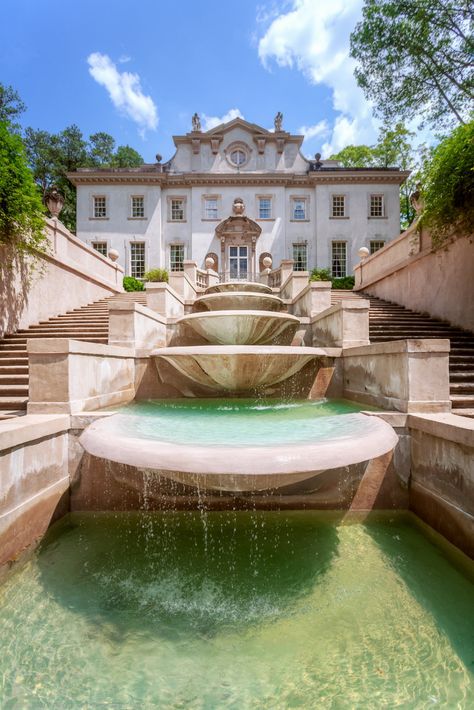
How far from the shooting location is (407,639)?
220 cm

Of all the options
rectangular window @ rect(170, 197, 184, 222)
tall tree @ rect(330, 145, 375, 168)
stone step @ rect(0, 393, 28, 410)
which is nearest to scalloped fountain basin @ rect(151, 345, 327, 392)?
stone step @ rect(0, 393, 28, 410)

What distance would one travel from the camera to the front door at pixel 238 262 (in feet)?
76.5

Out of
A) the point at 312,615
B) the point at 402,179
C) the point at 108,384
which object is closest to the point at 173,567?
the point at 312,615

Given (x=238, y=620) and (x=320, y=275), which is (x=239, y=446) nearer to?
(x=238, y=620)

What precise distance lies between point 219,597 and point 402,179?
28.5m

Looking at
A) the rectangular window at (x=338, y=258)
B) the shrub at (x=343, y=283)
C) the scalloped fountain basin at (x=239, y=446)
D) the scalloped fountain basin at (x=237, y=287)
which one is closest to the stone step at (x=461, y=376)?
the scalloped fountain basin at (x=239, y=446)

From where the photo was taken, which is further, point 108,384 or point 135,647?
point 108,384

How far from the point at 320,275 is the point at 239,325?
16.7 metres

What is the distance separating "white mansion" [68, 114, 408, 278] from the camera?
2388 cm

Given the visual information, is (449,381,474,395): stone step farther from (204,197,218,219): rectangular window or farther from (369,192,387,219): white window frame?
(369,192,387,219): white window frame

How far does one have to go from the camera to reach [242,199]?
78.2 ft

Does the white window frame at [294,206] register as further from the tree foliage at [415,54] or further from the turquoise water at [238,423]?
the turquoise water at [238,423]

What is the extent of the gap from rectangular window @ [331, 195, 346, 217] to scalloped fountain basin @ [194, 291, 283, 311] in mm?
18921

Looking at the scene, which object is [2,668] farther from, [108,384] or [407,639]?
[108,384]
